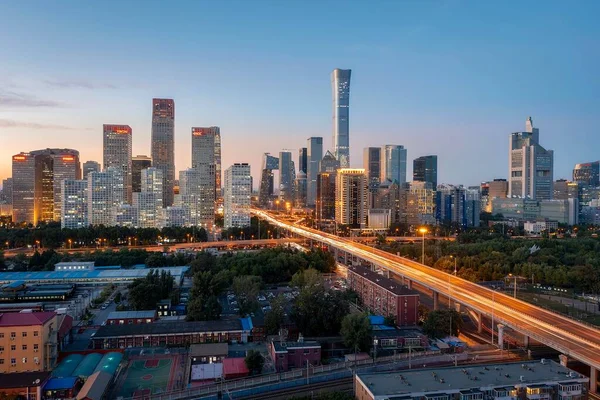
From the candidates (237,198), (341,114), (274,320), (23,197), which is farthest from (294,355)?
(341,114)

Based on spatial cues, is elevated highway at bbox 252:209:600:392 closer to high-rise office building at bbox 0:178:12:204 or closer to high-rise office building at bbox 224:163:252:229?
high-rise office building at bbox 224:163:252:229

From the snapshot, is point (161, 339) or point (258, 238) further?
point (258, 238)

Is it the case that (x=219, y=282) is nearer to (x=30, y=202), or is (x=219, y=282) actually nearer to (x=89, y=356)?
(x=89, y=356)

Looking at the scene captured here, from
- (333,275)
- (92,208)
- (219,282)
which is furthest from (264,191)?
(219,282)

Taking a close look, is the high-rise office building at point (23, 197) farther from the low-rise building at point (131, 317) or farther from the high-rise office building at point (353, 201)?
the low-rise building at point (131, 317)

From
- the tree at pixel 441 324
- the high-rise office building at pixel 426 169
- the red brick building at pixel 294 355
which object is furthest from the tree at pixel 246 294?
the high-rise office building at pixel 426 169

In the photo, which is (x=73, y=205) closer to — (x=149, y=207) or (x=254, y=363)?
(x=149, y=207)
